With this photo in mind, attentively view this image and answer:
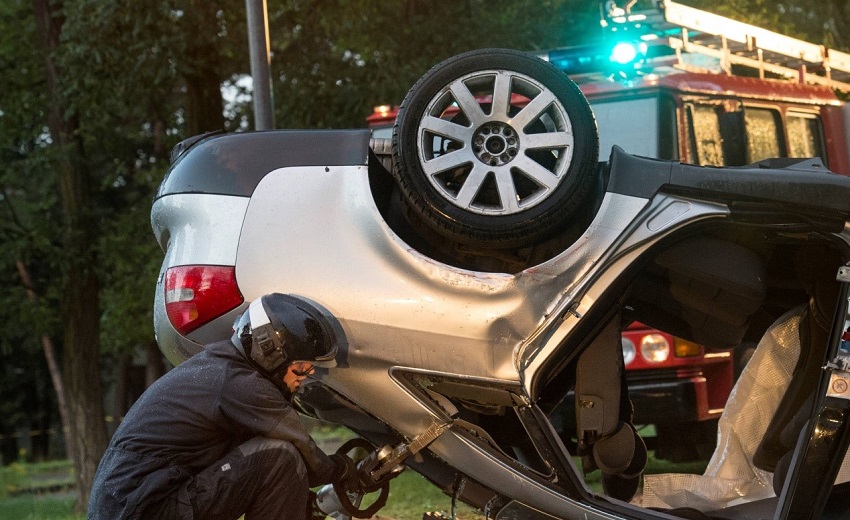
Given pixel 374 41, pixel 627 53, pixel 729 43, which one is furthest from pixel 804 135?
pixel 374 41

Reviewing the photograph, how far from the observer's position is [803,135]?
7617 millimetres

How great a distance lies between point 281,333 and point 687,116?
3.55m

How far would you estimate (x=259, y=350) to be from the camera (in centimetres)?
423

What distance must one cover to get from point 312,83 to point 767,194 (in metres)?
9.12

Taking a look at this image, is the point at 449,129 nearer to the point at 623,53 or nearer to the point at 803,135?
the point at 623,53

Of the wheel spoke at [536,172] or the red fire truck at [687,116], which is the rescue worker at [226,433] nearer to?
the wheel spoke at [536,172]

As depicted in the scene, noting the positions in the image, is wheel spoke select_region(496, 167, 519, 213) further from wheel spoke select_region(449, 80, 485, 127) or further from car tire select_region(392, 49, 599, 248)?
wheel spoke select_region(449, 80, 485, 127)

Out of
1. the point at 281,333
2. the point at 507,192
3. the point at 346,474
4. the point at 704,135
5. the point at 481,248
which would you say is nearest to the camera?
the point at 281,333

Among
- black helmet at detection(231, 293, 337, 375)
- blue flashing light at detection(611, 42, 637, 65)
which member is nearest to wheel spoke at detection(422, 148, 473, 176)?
black helmet at detection(231, 293, 337, 375)

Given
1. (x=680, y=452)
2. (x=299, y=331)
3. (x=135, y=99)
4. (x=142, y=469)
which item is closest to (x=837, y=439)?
(x=299, y=331)

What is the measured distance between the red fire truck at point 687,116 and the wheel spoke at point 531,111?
2318 mm

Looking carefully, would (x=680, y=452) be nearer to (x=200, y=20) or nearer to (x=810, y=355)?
(x=810, y=355)

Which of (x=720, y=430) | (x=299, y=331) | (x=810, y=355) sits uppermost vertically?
(x=299, y=331)

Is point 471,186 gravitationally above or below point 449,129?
below
